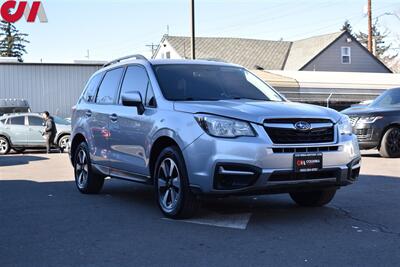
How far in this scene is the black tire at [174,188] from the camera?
617cm

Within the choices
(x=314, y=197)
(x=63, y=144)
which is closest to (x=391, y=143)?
(x=314, y=197)

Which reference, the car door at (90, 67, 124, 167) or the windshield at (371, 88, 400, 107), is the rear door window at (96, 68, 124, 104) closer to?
the car door at (90, 67, 124, 167)

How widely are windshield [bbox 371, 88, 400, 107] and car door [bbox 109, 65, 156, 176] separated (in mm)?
8648

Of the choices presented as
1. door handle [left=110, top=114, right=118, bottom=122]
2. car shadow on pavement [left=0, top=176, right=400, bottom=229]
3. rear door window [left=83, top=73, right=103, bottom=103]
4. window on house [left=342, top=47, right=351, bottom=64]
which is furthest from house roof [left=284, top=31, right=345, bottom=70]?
door handle [left=110, top=114, right=118, bottom=122]

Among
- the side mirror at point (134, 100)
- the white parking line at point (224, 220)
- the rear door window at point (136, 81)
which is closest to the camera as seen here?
the white parking line at point (224, 220)

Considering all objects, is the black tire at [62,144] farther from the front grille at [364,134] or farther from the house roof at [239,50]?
the house roof at [239,50]

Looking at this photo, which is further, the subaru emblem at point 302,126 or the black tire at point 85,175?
the black tire at point 85,175

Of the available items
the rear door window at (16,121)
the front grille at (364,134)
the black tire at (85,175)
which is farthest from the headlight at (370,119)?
the rear door window at (16,121)

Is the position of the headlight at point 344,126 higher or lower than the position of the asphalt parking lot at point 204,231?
higher

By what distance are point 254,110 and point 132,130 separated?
5.93ft

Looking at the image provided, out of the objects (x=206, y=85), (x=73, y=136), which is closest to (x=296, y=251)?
(x=206, y=85)

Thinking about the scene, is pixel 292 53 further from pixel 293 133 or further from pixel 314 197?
pixel 293 133

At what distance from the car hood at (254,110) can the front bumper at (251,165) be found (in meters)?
0.21

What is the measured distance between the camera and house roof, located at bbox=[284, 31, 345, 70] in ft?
137
